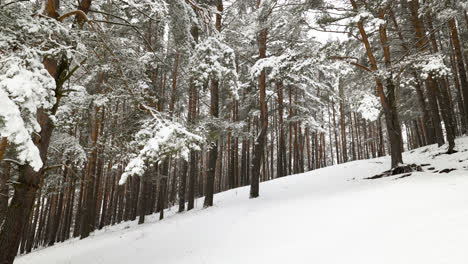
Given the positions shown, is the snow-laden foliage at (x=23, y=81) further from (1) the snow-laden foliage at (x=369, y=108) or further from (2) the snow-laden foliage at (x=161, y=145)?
(1) the snow-laden foliage at (x=369, y=108)

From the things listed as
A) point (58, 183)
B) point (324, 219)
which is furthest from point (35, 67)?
point (58, 183)

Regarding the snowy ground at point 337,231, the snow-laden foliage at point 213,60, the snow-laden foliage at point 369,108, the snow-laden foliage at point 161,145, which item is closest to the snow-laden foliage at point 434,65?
the snow-laden foliage at point 369,108

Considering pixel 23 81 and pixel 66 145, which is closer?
pixel 23 81

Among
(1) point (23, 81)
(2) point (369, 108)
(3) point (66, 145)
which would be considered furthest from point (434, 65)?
(3) point (66, 145)

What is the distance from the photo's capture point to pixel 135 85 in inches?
298

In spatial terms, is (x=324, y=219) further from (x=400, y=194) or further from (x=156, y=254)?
(x=156, y=254)

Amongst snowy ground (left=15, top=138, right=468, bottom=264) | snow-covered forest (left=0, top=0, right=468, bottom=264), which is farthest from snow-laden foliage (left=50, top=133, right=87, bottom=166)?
snowy ground (left=15, top=138, right=468, bottom=264)

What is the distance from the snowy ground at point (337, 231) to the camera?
12.5 feet

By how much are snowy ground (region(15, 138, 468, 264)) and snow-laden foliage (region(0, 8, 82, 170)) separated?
3.94 meters

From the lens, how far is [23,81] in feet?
8.23

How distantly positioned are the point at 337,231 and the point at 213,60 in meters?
4.61

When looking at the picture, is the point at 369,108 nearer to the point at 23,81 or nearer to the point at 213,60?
the point at 213,60

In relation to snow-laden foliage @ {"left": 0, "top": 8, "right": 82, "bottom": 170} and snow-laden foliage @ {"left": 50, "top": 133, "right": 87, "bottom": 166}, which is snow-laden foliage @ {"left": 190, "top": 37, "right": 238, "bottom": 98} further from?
snow-laden foliage @ {"left": 50, "top": 133, "right": 87, "bottom": 166}

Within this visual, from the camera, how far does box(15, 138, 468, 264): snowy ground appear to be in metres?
3.82
